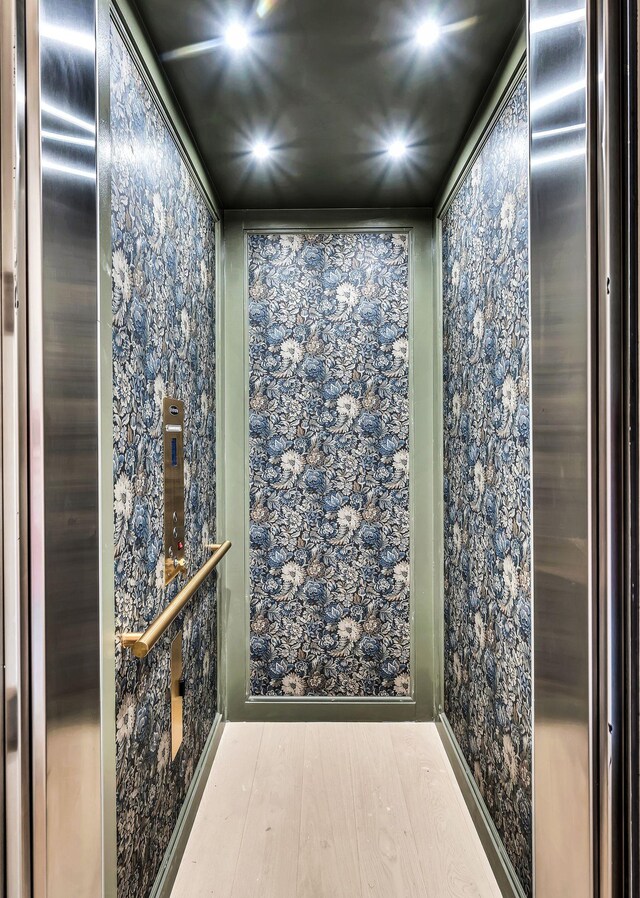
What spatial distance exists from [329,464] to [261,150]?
4.68 feet

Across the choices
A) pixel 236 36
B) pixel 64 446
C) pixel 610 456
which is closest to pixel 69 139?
pixel 64 446

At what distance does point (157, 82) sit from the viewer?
1618 mm

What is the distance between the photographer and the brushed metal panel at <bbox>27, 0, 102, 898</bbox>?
0.82 m

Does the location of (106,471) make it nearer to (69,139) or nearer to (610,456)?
(69,139)

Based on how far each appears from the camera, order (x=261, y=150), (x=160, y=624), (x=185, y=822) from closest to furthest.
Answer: (x=160, y=624) < (x=185, y=822) < (x=261, y=150)

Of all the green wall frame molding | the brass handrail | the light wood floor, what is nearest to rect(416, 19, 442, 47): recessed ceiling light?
the green wall frame molding

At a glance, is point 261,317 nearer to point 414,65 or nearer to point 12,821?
point 414,65

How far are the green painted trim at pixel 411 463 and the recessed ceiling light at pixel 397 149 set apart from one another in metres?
0.48

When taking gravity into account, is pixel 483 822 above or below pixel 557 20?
below

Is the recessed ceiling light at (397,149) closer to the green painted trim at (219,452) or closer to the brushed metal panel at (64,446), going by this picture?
the green painted trim at (219,452)

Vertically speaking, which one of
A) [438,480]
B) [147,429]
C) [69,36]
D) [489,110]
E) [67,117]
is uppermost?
[489,110]

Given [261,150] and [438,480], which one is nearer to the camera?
[261,150]

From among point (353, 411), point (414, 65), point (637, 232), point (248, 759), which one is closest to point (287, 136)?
point (414, 65)

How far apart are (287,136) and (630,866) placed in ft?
7.46
